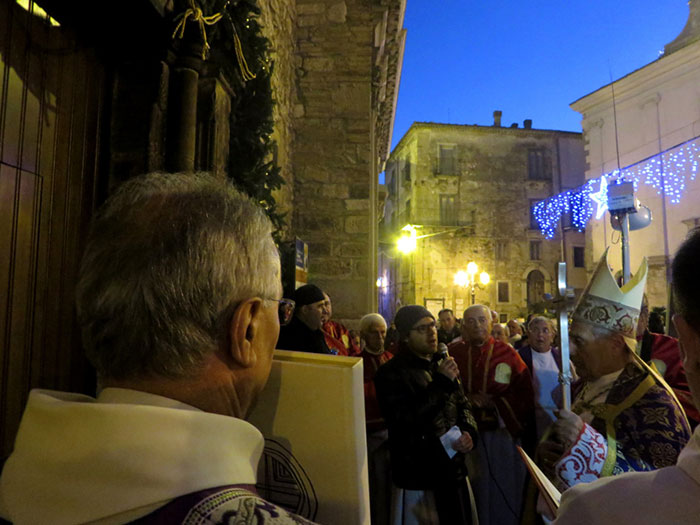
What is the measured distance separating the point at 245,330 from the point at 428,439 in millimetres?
2370

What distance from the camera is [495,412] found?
12.8ft

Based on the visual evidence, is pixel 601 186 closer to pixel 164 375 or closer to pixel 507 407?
pixel 507 407

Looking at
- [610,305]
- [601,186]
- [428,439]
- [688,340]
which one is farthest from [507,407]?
[601,186]

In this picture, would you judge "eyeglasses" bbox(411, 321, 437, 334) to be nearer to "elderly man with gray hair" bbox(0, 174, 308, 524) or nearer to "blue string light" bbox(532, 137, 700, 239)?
"elderly man with gray hair" bbox(0, 174, 308, 524)

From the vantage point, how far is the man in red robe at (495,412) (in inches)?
146

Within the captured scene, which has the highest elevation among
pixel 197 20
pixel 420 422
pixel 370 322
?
pixel 197 20

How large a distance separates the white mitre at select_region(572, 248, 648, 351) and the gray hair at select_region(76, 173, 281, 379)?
1.92 meters

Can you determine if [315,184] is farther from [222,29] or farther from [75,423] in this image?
[75,423]

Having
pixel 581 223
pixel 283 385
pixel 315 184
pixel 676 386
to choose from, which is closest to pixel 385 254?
pixel 581 223

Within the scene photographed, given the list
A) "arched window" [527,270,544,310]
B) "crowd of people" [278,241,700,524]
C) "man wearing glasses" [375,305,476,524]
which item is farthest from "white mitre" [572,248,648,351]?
"arched window" [527,270,544,310]

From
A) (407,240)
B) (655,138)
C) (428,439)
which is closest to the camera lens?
(428,439)

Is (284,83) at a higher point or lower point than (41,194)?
higher

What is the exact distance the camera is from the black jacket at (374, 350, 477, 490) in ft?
9.39

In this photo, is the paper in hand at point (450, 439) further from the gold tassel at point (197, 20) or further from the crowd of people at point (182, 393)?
the gold tassel at point (197, 20)
